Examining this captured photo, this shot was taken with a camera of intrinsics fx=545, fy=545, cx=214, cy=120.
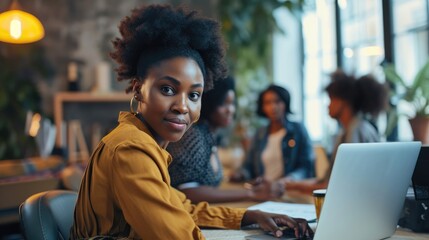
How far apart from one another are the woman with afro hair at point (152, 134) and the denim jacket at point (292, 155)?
1991 mm

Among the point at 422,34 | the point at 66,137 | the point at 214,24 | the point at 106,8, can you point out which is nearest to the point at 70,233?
the point at 214,24

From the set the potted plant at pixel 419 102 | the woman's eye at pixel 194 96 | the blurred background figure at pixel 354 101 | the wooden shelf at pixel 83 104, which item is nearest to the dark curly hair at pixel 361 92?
the blurred background figure at pixel 354 101

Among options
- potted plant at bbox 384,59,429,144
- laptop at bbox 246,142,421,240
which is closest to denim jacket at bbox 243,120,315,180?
potted plant at bbox 384,59,429,144

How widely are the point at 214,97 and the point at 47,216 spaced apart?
4.41 feet

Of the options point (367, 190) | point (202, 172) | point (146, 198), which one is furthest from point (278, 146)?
point (146, 198)

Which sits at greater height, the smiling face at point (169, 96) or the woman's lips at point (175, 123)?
the smiling face at point (169, 96)

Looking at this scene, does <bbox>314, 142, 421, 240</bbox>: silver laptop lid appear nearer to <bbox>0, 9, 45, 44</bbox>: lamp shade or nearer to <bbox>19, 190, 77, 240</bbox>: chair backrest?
<bbox>19, 190, 77, 240</bbox>: chair backrest

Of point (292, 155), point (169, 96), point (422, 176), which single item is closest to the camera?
point (169, 96)

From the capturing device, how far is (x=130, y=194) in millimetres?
1113

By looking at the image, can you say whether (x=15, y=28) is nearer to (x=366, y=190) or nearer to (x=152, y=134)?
(x=152, y=134)

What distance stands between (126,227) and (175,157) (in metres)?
0.82

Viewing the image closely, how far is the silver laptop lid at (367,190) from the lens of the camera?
1.21 meters

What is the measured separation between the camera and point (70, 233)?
4.60ft

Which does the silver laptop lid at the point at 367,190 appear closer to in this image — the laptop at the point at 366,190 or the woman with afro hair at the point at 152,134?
the laptop at the point at 366,190
